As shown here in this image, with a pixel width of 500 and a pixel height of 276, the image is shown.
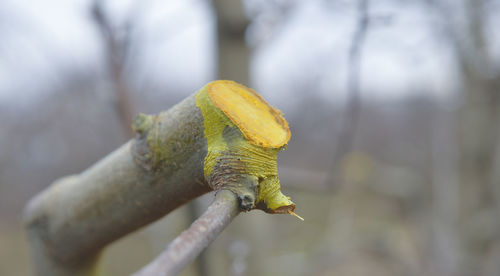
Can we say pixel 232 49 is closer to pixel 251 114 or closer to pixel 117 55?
pixel 117 55

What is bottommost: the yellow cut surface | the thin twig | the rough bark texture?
the rough bark texture

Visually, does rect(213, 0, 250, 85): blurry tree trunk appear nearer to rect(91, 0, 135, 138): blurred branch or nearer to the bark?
rect(91, 0, 135, 138): blurred branch

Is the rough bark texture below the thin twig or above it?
below

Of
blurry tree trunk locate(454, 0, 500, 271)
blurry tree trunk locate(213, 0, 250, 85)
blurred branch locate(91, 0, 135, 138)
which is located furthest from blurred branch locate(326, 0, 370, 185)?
blurry tree trunk locate(454, 0, 500, 271)

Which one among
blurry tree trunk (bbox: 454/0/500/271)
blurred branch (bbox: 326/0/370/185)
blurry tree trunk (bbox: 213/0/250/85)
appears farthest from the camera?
blurry tree trunk (bbox: 454/0/500/271)

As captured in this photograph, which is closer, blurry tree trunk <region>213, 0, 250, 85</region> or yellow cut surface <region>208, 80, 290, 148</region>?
yellow cut surface <region>208, 80, 290, 148</region>

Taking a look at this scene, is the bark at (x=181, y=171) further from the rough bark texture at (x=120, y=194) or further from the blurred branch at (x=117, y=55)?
the blurred branch at (x=117, y=55)

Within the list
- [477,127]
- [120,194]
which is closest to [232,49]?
[120,194]
